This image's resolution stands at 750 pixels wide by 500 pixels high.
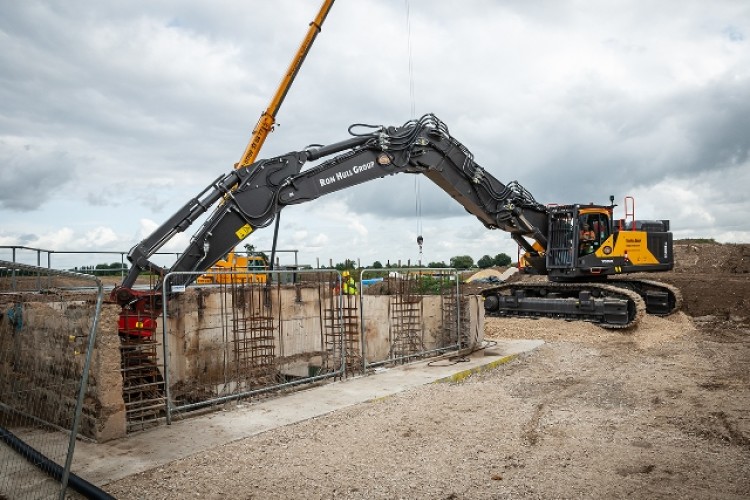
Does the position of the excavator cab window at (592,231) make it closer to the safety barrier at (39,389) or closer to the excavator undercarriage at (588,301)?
the excavator undercarriage at (588,301)

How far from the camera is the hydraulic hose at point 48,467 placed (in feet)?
15.8

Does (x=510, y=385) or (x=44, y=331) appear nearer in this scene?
(x=44, y=331)

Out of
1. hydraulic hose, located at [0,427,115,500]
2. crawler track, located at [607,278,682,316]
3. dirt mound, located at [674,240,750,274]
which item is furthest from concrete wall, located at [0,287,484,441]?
dirt mound, located at [674,240,750,274]

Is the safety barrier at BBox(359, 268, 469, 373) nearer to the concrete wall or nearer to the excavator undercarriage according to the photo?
the concrete wall

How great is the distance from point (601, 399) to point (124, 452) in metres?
6.51

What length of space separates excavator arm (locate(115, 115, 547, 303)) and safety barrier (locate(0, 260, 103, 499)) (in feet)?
6.07

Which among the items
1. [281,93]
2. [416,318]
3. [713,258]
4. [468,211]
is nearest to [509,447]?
[416,318]

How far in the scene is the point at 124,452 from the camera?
6305 millimetres

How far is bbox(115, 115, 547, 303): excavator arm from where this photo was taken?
31.3 ft

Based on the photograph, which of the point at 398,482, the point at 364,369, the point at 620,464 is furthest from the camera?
the point at 364,369

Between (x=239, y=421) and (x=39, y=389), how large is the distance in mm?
2355

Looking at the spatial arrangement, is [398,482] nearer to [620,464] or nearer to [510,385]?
[620,464]

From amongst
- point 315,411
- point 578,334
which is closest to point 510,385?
point 315,411

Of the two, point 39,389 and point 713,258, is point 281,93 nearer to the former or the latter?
point 39,389
